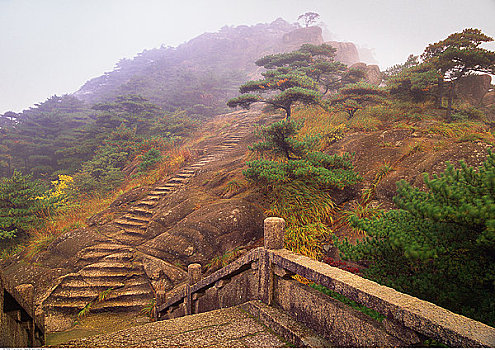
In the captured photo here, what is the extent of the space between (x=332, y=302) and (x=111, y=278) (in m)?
7.01

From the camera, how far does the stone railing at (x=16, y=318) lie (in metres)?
1.73

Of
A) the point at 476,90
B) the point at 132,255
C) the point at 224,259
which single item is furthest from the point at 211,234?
the point at 476,90

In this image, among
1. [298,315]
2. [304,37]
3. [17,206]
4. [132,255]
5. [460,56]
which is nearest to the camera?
[298,315]

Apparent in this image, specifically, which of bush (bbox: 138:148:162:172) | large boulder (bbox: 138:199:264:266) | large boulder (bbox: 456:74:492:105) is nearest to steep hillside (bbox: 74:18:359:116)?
bush (bbox: 138:148:162:172)

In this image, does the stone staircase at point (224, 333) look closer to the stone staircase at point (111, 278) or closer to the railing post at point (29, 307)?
the railing post at point (29, 307)

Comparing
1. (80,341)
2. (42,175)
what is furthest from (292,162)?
(42,175)

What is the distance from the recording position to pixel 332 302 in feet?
7.70

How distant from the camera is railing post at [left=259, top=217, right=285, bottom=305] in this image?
315 cm

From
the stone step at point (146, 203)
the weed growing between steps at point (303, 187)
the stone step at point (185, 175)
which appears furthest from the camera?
the stone step at point (185, 175)

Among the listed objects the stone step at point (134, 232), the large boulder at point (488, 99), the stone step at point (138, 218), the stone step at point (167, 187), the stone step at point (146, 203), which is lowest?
the stone step at point (134, 232)

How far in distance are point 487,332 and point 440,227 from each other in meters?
1.50

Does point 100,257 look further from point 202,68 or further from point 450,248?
point 202,68

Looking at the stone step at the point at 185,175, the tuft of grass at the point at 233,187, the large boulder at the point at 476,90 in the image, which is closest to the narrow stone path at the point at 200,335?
the tuft of grass at the point at 233,187

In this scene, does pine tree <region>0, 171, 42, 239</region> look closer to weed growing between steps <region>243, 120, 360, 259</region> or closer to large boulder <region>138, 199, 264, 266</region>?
large boulder <region>138, 199, 264, 266</region>
